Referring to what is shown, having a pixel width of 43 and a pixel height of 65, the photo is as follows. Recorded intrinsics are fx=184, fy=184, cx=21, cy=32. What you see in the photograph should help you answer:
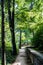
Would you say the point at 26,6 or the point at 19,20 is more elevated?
the point at 26,6

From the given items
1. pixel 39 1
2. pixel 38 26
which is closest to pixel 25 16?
pixel 38 26

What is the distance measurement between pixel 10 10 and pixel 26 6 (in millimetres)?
2200

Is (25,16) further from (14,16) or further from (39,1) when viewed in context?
(39,1)

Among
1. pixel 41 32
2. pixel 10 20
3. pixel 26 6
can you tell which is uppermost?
pixel 26 6

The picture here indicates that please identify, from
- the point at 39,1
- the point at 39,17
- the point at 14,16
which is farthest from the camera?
the point at 14,16

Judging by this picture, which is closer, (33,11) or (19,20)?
(33,11)

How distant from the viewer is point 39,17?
779 inches

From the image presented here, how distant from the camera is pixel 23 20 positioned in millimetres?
21422

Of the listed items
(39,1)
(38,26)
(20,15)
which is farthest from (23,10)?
(39,1)

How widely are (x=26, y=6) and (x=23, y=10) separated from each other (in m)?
1.38

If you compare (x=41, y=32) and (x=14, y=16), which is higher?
(x=14, y=16)

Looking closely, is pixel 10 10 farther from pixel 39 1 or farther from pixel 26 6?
pixel 39 1

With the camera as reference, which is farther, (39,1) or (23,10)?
(23,10)

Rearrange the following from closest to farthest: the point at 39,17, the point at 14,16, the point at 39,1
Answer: the point at 39,1 → the point at 39,17 → the point at 14,16
